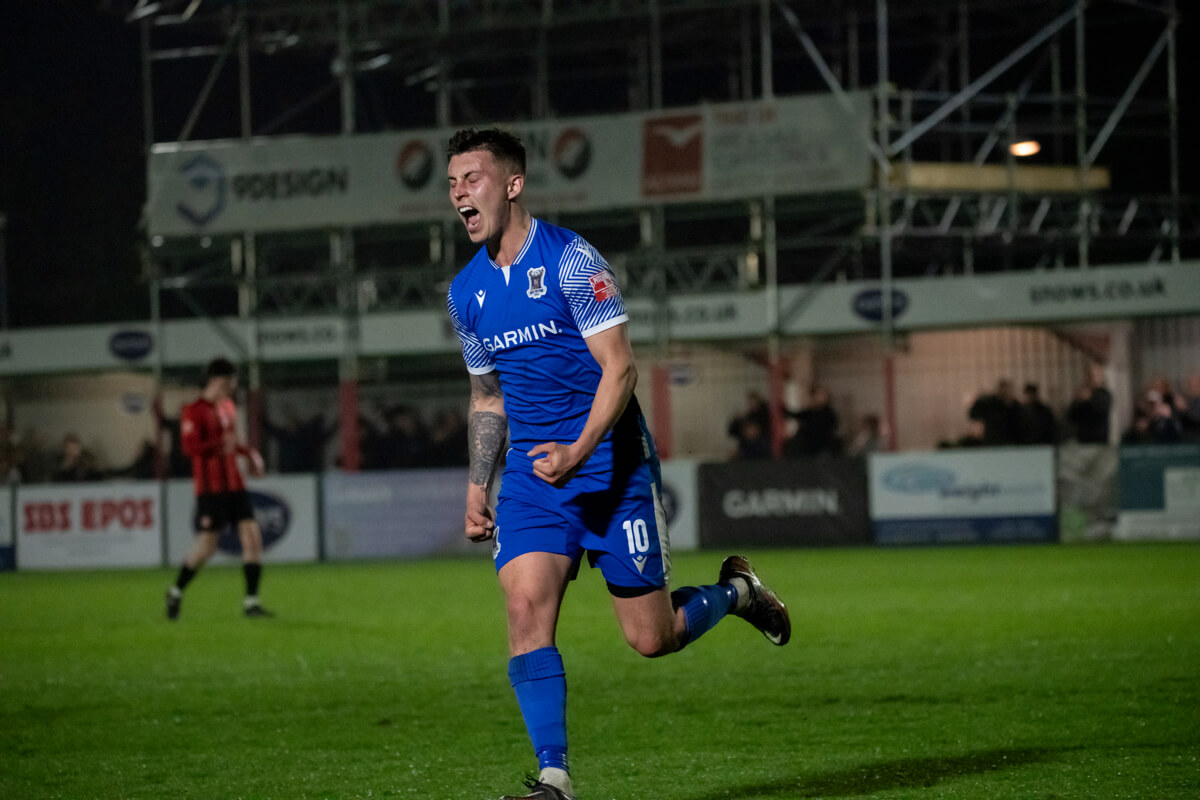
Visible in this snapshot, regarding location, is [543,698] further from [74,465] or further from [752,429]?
[74,465]

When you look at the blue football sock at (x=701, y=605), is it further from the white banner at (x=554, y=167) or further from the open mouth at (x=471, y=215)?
the white banner at (x=554, y=167)

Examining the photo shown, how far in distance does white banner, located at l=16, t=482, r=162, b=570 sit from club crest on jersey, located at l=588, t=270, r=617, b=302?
19.8m

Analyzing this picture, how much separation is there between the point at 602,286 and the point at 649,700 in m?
3.77

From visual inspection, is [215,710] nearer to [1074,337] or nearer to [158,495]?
[158,495]

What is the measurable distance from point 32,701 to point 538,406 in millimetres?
5074

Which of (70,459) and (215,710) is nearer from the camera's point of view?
(215,710)

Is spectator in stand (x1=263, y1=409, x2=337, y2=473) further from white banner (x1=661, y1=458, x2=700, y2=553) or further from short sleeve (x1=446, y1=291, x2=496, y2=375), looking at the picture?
short sleeve (x1=446, y1=291, x2=496, y2=375)

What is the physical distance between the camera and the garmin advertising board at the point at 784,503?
2252 centimetres

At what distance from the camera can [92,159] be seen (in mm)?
55750

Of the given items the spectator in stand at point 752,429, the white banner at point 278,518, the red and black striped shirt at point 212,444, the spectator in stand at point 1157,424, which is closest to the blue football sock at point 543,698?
the red and black striped shirt at point 212,444

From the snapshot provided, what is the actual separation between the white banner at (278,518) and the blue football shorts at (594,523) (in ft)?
61.0

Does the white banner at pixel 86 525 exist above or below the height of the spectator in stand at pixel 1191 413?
below

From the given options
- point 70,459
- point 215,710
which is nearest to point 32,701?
point 215,710

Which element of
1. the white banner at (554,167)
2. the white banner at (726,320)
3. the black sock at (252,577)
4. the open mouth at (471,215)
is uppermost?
the white banner at (554,167)
